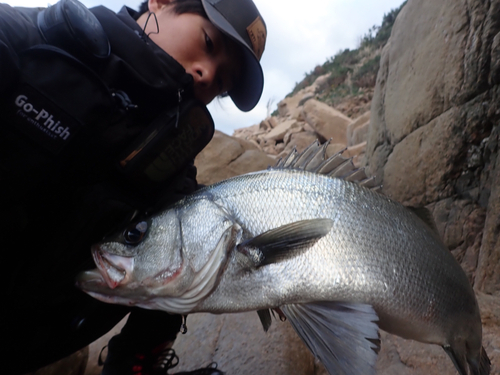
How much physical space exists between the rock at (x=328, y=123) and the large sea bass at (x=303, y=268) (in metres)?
9.05

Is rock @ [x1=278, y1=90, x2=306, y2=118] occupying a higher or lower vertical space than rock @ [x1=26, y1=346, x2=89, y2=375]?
higher

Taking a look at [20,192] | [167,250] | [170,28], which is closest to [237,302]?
[167,250]

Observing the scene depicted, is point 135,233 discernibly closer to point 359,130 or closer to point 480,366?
point 480,366

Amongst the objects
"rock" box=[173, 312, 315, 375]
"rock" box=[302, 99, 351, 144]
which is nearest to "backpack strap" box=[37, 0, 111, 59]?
"rock" box=[173, 312, 315, 375]

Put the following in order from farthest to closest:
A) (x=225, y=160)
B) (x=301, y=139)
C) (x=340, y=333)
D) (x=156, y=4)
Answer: (x=301, y=139)
(x=225, y=160)
(x=156, y=4)
(x=340, y=333)

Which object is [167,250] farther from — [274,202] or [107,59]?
[107,59]

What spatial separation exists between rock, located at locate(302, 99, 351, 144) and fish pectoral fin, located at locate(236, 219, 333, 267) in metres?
9.28

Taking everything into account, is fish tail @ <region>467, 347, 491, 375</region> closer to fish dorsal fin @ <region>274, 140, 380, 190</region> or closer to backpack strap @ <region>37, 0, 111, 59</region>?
fish dorsal fin @ <region>274, 140, 380, 190</region>

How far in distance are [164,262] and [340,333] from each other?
642 mm

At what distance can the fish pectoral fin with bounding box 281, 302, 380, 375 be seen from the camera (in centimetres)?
91

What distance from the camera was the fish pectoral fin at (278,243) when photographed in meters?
1.00

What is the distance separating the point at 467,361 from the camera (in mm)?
1206

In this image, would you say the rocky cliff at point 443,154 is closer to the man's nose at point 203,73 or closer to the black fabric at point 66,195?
the black fabric at point 66,195

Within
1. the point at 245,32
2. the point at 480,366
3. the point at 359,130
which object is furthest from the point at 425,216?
the point at 359,130
